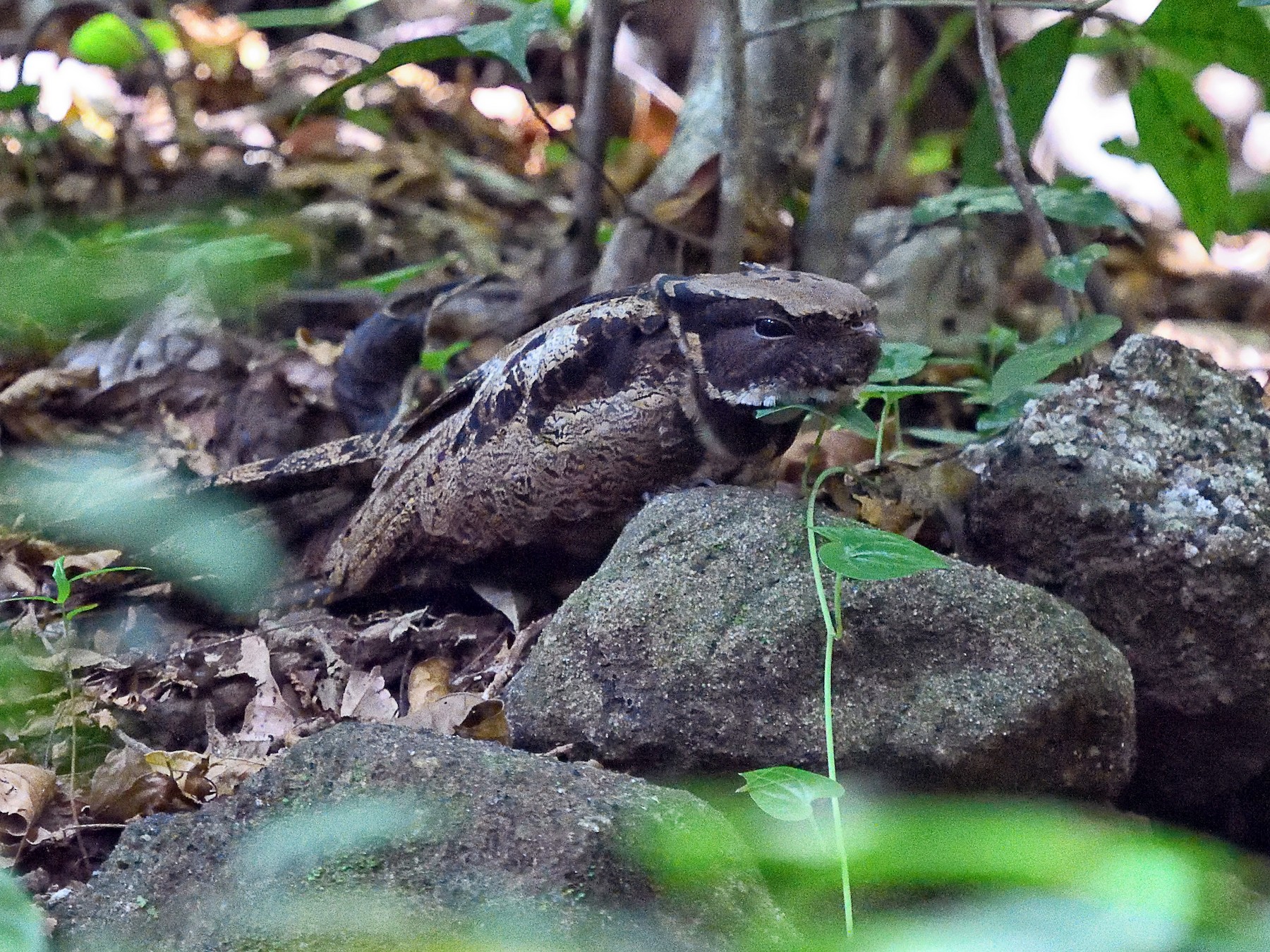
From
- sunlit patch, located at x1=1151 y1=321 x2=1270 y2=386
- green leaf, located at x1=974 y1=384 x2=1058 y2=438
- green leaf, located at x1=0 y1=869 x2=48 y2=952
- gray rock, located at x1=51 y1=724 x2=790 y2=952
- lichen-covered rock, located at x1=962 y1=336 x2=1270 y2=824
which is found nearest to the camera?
green leaf, located at x1=0 y1=869 x2=48 y2=952

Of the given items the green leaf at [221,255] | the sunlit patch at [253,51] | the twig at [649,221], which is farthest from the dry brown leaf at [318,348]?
the sunlit patch at [253,51]

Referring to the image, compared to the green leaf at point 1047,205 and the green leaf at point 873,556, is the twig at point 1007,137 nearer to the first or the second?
the green leaf at point 1047,205

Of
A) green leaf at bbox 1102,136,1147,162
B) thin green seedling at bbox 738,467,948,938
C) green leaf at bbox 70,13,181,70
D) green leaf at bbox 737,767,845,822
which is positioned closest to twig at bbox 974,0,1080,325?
green leaf at bbox 1102,136,1147,162

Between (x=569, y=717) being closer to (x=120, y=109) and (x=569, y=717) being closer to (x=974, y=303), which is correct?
(x=974, y=303)

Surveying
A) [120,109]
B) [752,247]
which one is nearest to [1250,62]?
[752,247]

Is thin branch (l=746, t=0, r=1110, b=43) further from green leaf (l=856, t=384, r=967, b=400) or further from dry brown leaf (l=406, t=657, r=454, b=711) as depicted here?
dry brown leaf (l=406, t=657, r=454, b=711)

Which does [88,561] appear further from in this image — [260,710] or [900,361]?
[900,361]
